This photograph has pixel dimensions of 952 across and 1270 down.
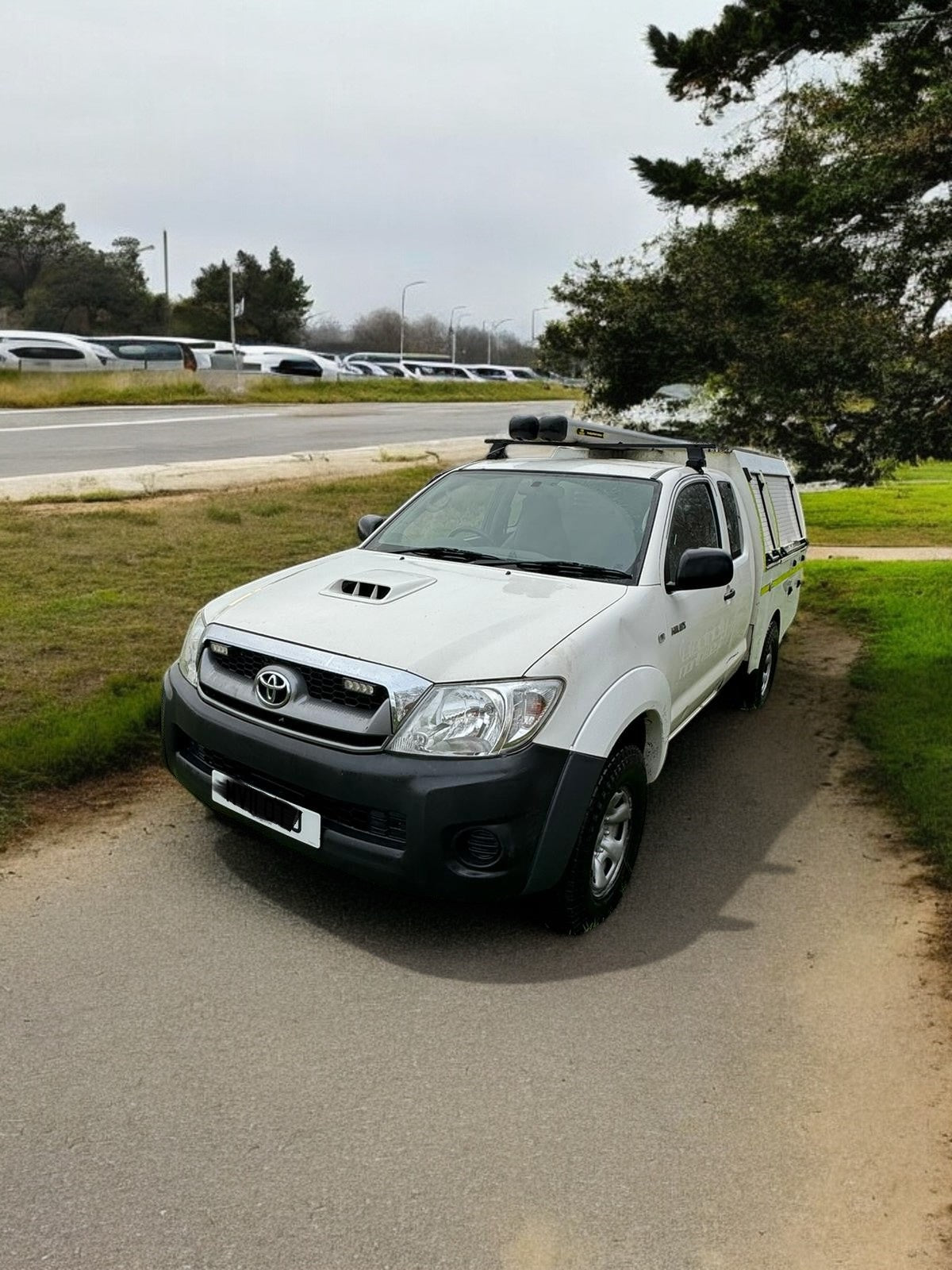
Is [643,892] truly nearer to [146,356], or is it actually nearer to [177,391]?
[177,391]

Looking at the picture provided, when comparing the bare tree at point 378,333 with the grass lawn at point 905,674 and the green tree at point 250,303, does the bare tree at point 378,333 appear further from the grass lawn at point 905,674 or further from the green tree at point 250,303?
→ the grass lawn at point 905,674

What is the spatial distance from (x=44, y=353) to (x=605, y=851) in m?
35.4

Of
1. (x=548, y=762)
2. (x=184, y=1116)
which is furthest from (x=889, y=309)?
(x=184, y=1116)

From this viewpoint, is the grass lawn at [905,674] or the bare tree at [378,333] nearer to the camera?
the grass lawn at [905,674]

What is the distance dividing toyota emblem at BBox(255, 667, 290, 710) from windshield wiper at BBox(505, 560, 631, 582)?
1.30m

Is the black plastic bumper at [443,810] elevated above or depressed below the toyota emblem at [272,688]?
below

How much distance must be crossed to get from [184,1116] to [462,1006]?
0.94m

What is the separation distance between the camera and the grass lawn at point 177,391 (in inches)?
1128

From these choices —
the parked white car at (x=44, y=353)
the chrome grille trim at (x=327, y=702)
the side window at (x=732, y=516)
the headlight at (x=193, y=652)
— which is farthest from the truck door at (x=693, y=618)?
the parked white car at (x=44, y=353)

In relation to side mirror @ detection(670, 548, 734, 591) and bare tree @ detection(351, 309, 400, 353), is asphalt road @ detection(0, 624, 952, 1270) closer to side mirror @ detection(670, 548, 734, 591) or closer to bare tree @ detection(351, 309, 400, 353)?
side mirror @ detection(670, 548, 734, 591)

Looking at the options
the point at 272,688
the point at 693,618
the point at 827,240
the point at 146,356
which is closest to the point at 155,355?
the point at 146,356

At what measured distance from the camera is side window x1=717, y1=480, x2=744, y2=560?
5875 mm

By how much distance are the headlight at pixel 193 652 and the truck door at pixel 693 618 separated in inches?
75.5

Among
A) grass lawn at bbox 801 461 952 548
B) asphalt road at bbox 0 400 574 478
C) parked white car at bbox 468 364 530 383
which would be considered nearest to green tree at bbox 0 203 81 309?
parked white car at bbox 468 364 530 383
